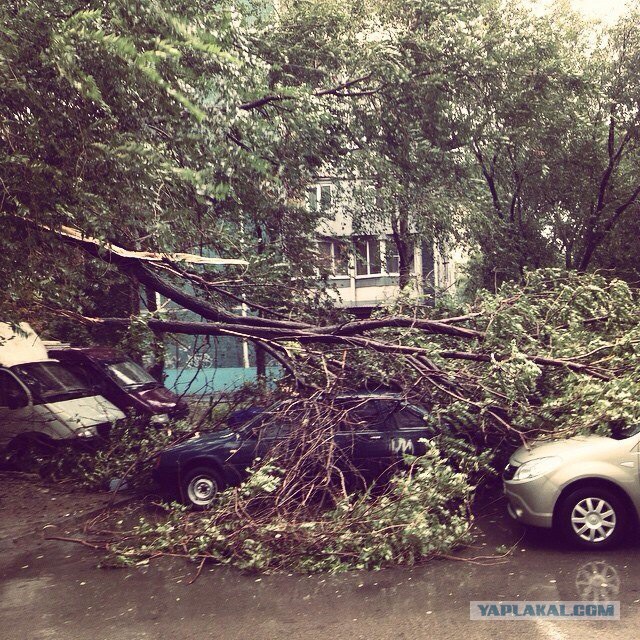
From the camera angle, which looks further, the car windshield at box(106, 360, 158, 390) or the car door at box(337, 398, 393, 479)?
the car windshield at box(106, 360, 158, 390)

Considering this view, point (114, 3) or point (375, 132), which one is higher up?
point (375, 132)

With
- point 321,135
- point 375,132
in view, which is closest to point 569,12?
point 375,132

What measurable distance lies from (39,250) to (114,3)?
8.52 feet

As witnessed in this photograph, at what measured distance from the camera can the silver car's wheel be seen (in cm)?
645

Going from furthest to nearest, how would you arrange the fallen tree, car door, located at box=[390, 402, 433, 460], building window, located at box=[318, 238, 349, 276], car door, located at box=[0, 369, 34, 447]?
building window, located at box=[318, 238, 349, 276]
car door, located at box=[0, 369, 34, 447]
car door, located at box=[390, 402, 433, 460]
the fallen tree

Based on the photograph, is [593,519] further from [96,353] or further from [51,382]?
[96,353]

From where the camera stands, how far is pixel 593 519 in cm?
648

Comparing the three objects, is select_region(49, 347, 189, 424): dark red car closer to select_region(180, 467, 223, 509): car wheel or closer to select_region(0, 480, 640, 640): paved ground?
select_region(180, 467, 223, 509): car wheel

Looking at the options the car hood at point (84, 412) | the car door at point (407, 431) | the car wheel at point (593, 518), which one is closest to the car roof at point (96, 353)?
the car hood at point (84, 412)

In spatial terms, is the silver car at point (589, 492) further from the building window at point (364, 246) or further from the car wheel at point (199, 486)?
the building window at point (364, 246)

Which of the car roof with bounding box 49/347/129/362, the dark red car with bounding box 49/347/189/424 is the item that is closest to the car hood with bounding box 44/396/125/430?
the dark red car with bounding box 49/347/189/424

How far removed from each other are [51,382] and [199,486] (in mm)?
4588

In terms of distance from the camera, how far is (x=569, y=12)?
780 inches

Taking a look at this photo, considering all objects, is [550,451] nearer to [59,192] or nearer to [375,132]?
[59,192]
